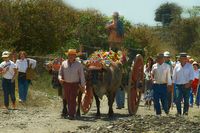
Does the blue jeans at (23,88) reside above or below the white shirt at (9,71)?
below

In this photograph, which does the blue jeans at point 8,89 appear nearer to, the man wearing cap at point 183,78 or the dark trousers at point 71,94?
the dark trousers at point 71,94

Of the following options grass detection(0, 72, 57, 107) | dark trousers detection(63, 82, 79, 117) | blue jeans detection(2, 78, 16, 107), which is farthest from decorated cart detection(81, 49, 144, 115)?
grass detection(0, 72, 57, 107)

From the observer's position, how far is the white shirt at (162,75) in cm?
1714

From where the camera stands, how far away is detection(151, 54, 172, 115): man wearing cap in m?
17.2

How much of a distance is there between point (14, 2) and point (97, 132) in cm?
2371

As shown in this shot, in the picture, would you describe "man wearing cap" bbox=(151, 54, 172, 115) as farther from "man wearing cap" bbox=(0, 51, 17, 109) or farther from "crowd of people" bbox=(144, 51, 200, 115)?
"man wearing cap" bbox=(0, 51, 17, 109)

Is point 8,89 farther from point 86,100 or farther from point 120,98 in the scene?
point 120,98

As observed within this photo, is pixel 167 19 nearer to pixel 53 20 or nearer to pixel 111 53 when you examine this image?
pixel 53 20

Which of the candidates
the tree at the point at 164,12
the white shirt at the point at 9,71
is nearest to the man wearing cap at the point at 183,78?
the white shirt at the point at 9,71

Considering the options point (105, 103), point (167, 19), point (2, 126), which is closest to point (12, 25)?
point (105, 103)

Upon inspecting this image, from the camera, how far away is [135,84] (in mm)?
18359

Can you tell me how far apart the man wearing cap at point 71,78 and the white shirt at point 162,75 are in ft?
8.05

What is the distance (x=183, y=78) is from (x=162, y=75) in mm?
641

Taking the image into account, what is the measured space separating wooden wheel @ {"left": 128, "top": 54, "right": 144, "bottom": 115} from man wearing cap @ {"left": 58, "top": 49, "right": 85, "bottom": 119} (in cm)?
230
